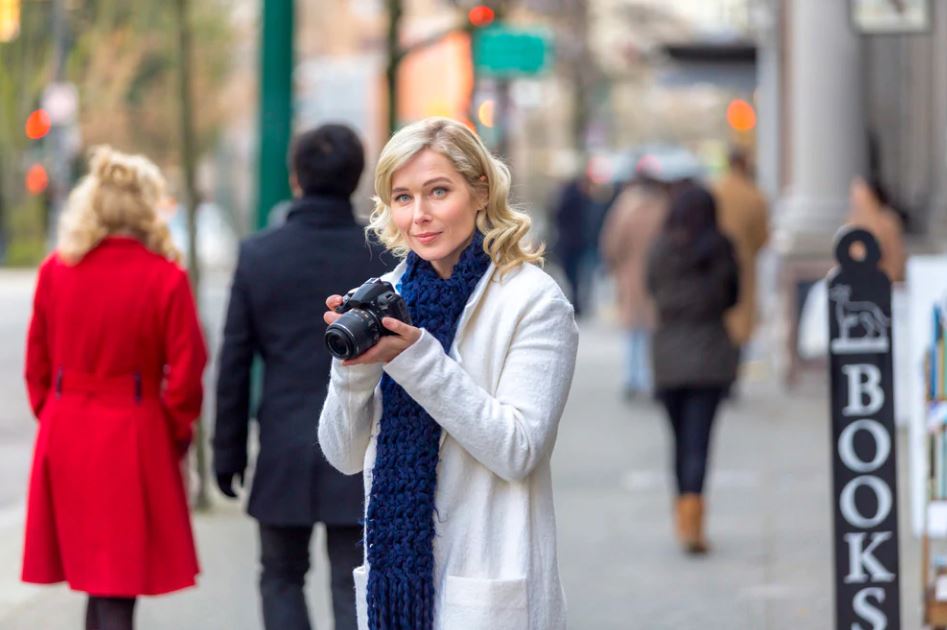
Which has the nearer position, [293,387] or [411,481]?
[411,481]

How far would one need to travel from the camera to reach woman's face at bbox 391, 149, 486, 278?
357 cm

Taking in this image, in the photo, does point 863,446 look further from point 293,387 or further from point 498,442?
point 498,442

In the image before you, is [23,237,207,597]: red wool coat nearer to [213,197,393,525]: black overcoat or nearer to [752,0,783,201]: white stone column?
[213,197,393,525]: black overcoat

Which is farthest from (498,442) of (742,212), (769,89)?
(769,89)

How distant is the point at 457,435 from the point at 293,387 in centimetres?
198

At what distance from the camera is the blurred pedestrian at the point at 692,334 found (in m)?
8.40

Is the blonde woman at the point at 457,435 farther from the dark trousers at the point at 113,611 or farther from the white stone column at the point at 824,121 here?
the white stone column at the point at 824,121

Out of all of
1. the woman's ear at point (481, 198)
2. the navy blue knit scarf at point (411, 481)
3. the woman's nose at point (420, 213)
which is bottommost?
the navy blue knit scarf at point (411, 481)

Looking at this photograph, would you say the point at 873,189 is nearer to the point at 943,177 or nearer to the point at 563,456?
the point at 563,456

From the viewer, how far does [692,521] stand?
27.6ft

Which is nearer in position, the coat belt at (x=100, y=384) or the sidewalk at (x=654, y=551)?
the coat belt at (x=100, y=384)

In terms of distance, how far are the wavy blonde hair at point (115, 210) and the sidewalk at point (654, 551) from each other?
6.41 feet

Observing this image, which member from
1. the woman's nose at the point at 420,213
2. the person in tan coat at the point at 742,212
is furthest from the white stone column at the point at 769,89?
the woman's nose at the point at 420,213

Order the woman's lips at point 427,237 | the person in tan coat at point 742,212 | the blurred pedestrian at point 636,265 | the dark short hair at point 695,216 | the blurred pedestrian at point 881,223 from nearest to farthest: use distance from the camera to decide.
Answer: the woman's lips at point 427,237 < the dark short hair at point 695,216 < the blurred pedestrian at point 881,223 < the blurred pedestrian at point 636,265 < the person in tan coat at point 742,212
